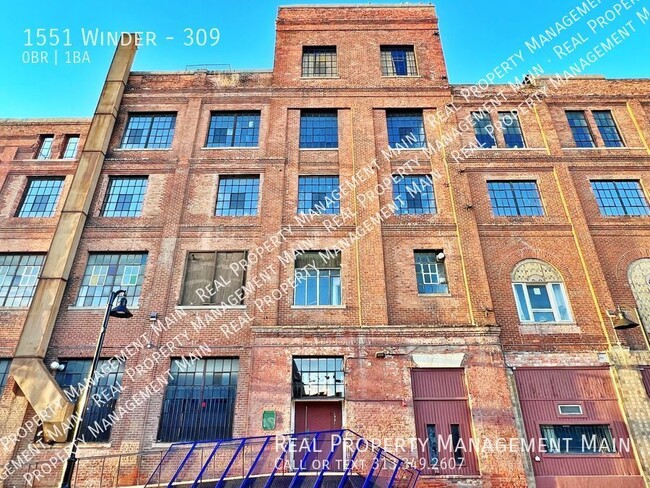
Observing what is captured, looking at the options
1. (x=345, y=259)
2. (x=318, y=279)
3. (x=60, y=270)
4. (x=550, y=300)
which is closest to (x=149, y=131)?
(x=60, y=270)

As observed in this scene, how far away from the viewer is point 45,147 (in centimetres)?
1894

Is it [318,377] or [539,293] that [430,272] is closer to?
[539,293]

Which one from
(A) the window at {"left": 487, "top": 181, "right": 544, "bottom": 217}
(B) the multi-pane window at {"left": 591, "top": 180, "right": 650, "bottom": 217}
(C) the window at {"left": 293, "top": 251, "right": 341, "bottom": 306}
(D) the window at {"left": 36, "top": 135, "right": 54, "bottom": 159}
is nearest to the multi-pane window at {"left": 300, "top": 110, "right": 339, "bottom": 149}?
(C) the window at {"left": 293, "top": 251, "right": 341, "bottom": 306}

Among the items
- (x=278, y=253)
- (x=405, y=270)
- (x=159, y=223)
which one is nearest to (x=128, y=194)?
(x=159, y=223)

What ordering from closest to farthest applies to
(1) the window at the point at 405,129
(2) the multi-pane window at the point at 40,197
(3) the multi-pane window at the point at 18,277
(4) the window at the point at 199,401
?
(4) the window at the point at 199,401 → (3) the multi-pane window at the point at 18,277 → (2) the multi-pane window at the point at 40,197 → (1) the window at the point at 405,129

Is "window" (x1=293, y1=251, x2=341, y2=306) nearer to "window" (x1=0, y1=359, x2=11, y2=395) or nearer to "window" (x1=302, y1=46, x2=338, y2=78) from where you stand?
"window" (x1=302, y1=46, x2=338, y2=78)

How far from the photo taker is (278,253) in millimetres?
15742

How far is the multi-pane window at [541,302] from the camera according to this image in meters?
15.0

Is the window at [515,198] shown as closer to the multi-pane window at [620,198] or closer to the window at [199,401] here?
the multi-pane window at [620,198]

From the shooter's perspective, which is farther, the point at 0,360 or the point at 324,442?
the point at 0,360

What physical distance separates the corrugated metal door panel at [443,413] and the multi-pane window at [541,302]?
3.61 meters

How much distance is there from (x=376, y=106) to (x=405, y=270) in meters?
8.07

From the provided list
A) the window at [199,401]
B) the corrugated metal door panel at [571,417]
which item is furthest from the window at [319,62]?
the corrugated metal door panel at [571,417]

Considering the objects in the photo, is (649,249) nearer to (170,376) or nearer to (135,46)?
(170,376)
